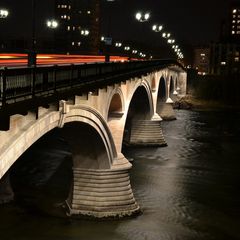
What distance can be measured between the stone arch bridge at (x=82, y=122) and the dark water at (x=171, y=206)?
1.50m

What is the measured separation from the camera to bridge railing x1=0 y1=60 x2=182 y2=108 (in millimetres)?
13133

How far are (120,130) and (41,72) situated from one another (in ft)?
57.2

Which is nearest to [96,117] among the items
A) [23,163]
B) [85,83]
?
[85,83]

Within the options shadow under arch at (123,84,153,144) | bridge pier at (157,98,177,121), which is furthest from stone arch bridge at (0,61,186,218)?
bridge pier at (157,98,177,121)

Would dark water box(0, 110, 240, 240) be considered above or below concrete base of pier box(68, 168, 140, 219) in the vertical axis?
below

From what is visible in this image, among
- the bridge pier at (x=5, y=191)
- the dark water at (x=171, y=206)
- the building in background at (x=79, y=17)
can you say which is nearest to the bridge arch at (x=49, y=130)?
the dark water at (x=171, y=206)

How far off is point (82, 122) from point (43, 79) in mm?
7655

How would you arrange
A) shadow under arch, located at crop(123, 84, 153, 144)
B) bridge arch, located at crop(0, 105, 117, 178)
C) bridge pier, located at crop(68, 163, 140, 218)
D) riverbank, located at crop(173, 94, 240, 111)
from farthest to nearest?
1. riverbank, located at crop(173, 94, 240, 111)
2. shadow under arch, located at crop(123, 84, 153, 144)
3. bridge pier, located at crop(68, 163, 140, 218)
4. bridge arch, located at crop(0, 105, 117, 178)

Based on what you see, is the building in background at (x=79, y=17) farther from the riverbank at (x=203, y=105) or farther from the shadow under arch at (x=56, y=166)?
the shadow under arch at (x=56, y=166)

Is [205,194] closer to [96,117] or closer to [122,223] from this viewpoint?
[122,223]

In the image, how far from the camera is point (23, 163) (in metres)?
42.6

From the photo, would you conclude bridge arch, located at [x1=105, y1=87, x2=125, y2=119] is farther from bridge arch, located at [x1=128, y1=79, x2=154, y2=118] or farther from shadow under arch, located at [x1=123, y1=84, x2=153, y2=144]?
shadow under arch, located at [x1=123, y1=84, x2=153, y2=144]

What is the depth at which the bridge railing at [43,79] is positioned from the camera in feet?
43.1

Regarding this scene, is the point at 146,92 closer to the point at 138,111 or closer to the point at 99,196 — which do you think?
the point at 138,111
